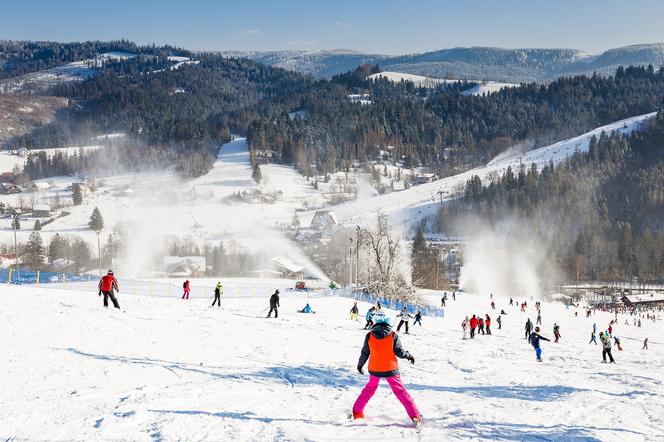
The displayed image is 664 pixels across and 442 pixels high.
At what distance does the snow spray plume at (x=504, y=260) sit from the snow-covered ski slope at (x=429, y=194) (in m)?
13.9

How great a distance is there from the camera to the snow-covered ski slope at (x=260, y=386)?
739 cm

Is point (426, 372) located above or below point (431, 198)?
below

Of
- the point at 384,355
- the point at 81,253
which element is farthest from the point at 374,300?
the point at 81,253

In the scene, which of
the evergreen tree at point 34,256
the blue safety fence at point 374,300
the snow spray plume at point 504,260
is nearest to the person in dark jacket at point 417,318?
the blue safety fence at point 374,300

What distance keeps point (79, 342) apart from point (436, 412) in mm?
9173

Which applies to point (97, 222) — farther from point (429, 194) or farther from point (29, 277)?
point (429, 194)

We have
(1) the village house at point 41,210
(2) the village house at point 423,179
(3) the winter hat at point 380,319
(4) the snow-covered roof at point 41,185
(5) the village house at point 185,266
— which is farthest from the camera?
(2) the village house at point 423,179

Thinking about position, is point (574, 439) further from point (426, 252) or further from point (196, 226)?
point (196, 226)

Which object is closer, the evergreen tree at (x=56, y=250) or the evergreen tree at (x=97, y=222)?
the evergreen tree at (x=56, y=250)

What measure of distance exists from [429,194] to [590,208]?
42.8 m

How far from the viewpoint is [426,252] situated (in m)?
100

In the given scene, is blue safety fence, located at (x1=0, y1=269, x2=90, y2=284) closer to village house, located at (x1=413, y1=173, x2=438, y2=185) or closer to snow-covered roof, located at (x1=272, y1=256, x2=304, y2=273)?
snow-covered roof, located at (x1=272, y1=256, x2=304, y2=273)

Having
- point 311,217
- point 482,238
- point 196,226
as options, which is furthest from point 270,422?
point 482,238

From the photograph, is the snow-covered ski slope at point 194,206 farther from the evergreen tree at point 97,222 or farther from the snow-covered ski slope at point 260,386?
the snow-covered ski slope at point 260,386
